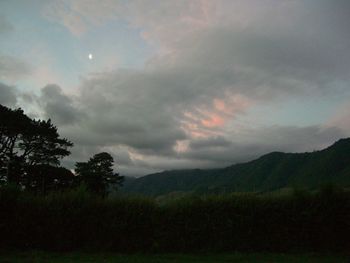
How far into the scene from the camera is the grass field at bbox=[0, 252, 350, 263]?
518 inches

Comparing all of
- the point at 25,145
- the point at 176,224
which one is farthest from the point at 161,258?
the point at 25,145

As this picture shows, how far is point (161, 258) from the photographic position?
14.0 meters

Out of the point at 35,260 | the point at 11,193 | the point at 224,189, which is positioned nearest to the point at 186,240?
the point at 224,189

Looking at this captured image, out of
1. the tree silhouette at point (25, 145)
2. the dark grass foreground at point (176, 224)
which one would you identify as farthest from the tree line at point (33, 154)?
the dark grass foreground at point (176, 224)

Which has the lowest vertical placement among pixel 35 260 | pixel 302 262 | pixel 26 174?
pixel 302 262

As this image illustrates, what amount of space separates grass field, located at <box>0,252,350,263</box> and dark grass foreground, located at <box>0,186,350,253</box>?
3.43 ft

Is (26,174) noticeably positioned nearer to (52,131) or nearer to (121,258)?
(52,131)

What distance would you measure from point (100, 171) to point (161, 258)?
1379 inches

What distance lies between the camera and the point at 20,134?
3919cm

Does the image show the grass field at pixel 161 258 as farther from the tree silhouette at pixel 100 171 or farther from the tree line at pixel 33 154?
the tree silhouette at pixel 100 171

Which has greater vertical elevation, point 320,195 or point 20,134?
point 20,134

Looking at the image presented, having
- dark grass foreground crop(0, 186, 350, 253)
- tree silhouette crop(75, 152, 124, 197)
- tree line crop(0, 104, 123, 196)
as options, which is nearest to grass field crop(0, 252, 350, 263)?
dark grass foreground crop(0, 186, 350, 253)

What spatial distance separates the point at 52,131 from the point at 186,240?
30.8m

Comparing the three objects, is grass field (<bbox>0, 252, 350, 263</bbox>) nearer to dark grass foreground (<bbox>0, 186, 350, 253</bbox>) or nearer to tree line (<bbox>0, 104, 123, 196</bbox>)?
dark grass foreground (<bbox>0, 186, 350, 253</bbox>)
